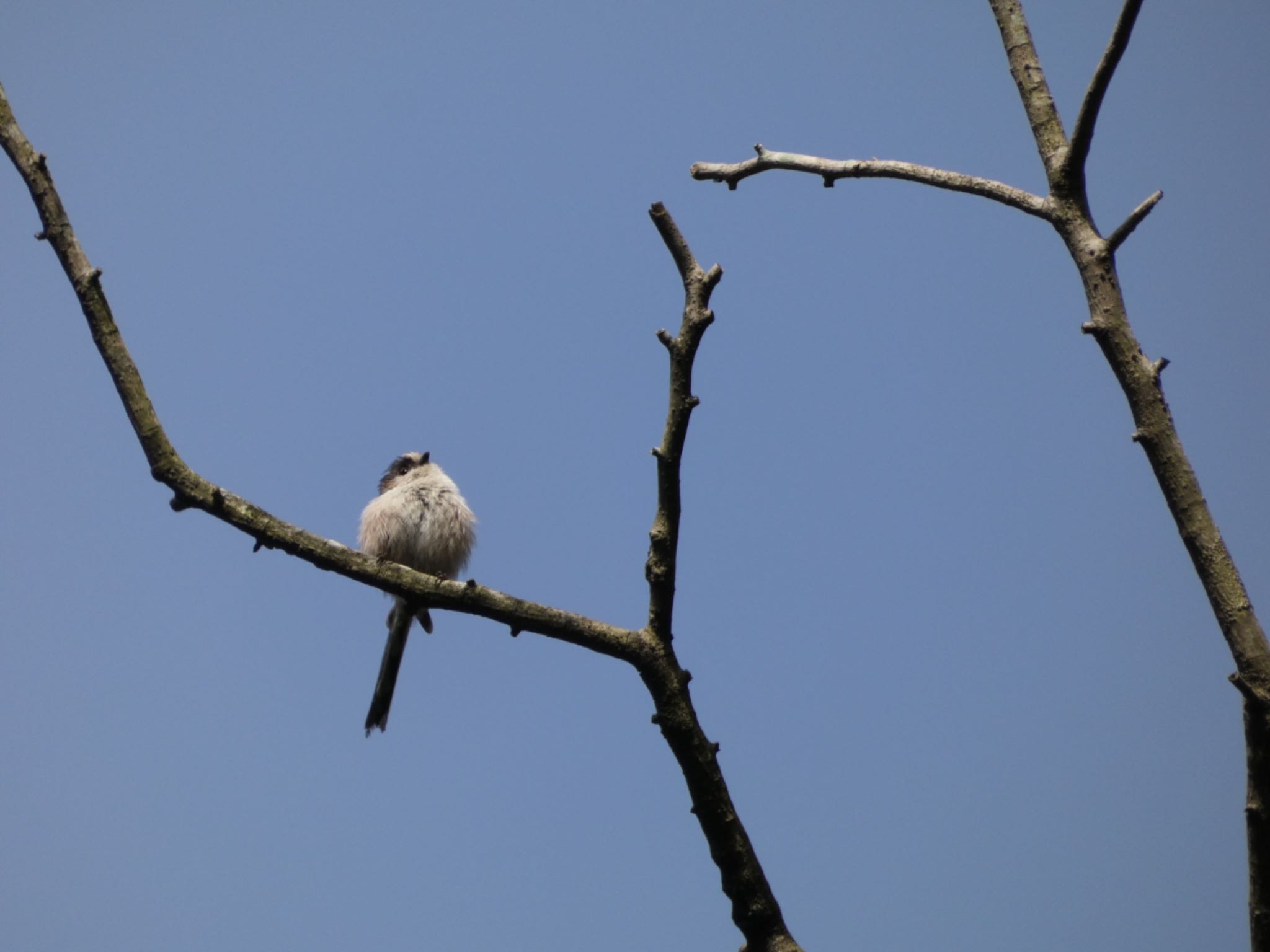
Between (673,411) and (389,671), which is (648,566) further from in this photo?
(389,671)

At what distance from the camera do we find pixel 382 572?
4156 mm

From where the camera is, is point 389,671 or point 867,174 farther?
point 389,671

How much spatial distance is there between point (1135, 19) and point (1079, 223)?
2.13ft

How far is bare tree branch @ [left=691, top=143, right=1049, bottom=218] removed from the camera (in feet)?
13.4

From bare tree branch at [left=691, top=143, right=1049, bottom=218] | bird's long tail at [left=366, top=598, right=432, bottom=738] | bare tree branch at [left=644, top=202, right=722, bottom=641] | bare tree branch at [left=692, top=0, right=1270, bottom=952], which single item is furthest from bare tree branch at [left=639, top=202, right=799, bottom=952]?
bird's long tail at [left=366, top=598, right=432, bottom=738]

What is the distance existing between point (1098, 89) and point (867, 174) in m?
0.88

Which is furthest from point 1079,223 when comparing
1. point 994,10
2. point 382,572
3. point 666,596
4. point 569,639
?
point 382,572

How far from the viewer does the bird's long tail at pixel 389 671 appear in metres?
7.32

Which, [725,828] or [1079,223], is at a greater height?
[1079,223]

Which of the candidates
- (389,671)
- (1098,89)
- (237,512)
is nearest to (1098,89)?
(1098,89)

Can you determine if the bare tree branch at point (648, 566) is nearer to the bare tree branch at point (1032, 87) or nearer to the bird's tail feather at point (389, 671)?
the bare tree branch at point (1032, 87)

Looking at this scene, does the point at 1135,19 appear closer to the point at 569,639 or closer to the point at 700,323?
the point at 700,323

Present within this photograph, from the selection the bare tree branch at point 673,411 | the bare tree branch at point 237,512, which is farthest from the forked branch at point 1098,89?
the bare tree branch at point 237,512

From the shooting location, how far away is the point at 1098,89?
376 centimetres
